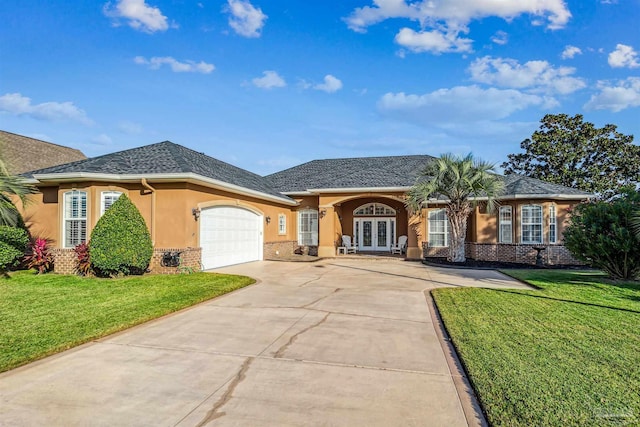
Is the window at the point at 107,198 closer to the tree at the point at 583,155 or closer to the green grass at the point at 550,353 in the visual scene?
the green grass at the point at 550,353

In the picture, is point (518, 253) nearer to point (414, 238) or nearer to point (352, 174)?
point (414, 238)

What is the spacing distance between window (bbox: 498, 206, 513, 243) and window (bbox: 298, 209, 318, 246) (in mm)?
9842

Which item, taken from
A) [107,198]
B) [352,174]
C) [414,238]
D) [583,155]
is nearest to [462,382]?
[107,198]

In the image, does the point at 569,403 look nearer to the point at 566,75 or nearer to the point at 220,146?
the point at 566,75

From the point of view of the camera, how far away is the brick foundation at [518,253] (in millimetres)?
17297

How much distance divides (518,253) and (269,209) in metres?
12.3

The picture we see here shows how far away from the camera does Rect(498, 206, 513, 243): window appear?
1797cm

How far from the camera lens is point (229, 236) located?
51.8 ft

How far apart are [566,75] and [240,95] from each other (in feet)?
55.0

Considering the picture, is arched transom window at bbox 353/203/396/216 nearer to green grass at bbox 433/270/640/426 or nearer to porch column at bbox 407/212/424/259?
porch column at bbox 407/212/424/259

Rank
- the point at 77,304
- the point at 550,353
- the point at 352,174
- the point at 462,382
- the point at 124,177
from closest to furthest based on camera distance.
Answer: the point at 462,382 → the point at 550,353 → the point at 77,304 → the point at 124,177 → the point at 352,174

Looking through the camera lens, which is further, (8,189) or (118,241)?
(118,241)

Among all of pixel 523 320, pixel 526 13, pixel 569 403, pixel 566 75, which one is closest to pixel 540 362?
pixel 569 403

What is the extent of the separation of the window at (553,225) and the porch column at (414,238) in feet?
19.5
